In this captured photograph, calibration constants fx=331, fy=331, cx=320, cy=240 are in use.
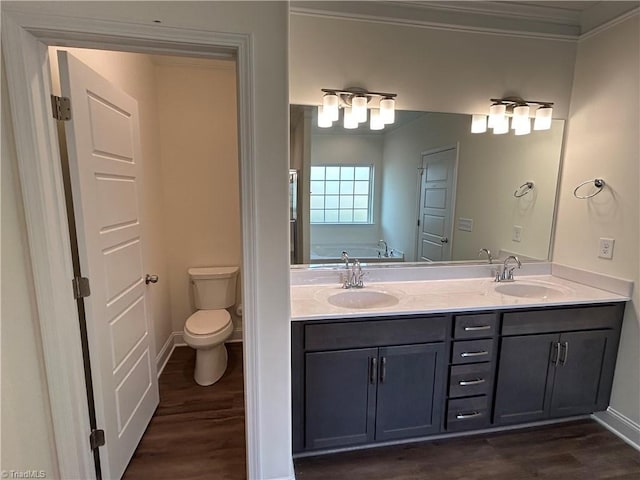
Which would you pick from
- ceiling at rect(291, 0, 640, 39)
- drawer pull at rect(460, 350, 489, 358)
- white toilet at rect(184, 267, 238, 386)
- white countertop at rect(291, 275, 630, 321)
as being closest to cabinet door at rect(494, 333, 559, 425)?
drawer pull at rect(460, 350, 489, 358)

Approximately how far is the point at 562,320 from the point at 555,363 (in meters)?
0.26

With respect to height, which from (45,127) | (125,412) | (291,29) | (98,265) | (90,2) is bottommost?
(125,412)

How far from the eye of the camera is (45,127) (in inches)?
47.8

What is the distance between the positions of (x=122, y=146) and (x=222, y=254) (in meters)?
1.44

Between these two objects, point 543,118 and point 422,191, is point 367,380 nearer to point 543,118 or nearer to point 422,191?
point 422,191

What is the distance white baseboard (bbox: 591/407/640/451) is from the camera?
1.94 m

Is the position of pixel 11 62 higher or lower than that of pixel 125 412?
higher

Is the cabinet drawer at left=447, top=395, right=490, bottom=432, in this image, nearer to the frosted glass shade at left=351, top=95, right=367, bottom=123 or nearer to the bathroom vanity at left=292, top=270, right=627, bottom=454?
the bathroom vanity at left=292, top=270, right=627, bottom=454

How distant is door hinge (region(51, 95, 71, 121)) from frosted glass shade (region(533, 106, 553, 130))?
8.81 feet

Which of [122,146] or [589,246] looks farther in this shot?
[589,246]

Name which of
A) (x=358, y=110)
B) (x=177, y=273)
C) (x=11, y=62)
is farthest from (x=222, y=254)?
(x=11, y=62)

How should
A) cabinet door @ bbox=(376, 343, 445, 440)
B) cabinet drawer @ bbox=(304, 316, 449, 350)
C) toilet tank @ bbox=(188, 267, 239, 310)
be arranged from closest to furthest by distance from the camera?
cabinet drawer @ bbox=(304, 316, 449, 350) → cabinet door @ bbox=(376, 343, 445, 440) → toilet tank @ bbox=(188, 267, 239, 310)

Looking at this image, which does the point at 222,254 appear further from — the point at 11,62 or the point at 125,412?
the point at 11,62

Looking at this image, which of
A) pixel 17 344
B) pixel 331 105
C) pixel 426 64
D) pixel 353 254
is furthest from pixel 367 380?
pixel 426 64
